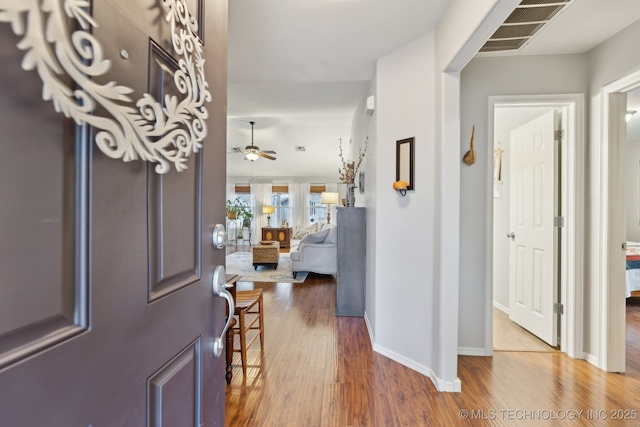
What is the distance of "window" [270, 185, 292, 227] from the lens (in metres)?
9.37

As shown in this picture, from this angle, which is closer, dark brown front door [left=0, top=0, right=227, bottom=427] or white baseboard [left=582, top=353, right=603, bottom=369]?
dark brown front door [left=0, top=0, right=227, bottom=427]

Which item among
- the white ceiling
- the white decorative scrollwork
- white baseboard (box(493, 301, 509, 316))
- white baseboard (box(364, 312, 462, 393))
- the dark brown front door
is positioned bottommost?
white baseboard (box(364, 312, 462, 393))

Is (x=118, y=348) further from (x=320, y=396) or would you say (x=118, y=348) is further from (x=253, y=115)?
(x=253, y=115)

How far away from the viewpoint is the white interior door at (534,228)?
2484 millimetres

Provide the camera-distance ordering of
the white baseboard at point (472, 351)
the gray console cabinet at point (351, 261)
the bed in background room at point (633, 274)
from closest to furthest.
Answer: the white baseboard at point (472, 351)
the gray console cabinet at point (351, 261)
the bed in background room at point (633, 274)

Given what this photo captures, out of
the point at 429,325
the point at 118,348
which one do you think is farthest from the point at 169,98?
the point at 429,325

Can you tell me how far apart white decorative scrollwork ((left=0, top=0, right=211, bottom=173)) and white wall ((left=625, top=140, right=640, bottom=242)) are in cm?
674

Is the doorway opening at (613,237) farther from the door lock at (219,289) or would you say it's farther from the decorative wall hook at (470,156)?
the door lock at (219,289)

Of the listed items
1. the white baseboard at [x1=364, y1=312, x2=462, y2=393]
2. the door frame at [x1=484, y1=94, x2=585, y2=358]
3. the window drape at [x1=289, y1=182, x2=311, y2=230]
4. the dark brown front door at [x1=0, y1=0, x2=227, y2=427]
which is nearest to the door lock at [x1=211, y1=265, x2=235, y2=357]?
the dark brown front door at [x1=0, y1=0, x2=227, y2=427]

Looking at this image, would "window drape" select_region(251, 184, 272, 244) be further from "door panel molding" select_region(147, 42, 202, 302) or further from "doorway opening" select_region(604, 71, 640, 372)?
"door panel molding" select_region(147, 42, 202, 302)

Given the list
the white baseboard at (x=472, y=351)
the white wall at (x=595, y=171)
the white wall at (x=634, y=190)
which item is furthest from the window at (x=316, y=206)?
the white wall at (x=595, y=171)

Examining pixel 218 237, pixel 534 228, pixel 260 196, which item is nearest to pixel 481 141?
pixel 534 228

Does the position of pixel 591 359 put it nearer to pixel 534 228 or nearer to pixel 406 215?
pixel 534 228

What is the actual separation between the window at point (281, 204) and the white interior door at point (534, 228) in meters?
7.01
